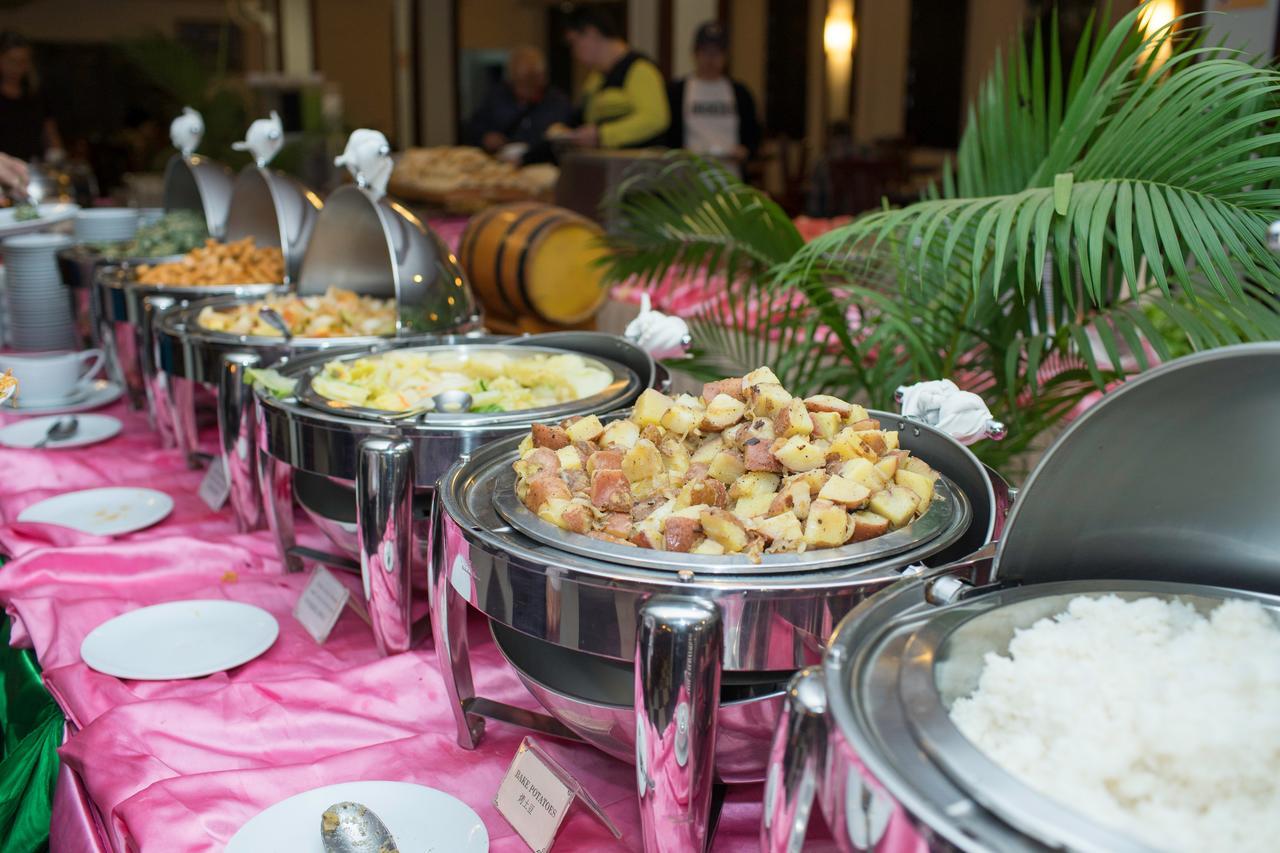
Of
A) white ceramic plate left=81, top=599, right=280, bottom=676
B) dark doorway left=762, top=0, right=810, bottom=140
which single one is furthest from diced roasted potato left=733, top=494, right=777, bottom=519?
dark doorway left=762, top=0, right=810, bottom=140

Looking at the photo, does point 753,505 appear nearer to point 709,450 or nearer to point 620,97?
point 709,450

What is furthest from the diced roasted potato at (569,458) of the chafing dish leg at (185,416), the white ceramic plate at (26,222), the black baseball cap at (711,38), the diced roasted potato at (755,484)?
the black baseball cap at (711,38)

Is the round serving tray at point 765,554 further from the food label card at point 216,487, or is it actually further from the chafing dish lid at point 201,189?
the chafing dish lid at point 201,189

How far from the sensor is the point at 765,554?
862mm

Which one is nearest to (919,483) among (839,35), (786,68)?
(839,35)

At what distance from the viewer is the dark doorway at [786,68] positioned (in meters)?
10.1

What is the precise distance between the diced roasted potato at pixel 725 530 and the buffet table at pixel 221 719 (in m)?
0.28

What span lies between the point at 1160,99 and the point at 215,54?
1233 cm

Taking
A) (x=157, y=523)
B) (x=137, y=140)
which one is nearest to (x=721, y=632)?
(x=157, y=523)

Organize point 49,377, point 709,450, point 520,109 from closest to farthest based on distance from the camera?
point 709,450
point 49,377
point 520,109

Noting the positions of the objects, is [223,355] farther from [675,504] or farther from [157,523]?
[675,504]

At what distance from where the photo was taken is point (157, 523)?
1854 millimetres

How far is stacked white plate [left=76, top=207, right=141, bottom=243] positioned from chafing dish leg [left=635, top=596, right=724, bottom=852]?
3.08m

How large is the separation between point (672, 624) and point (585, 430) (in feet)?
1.30
